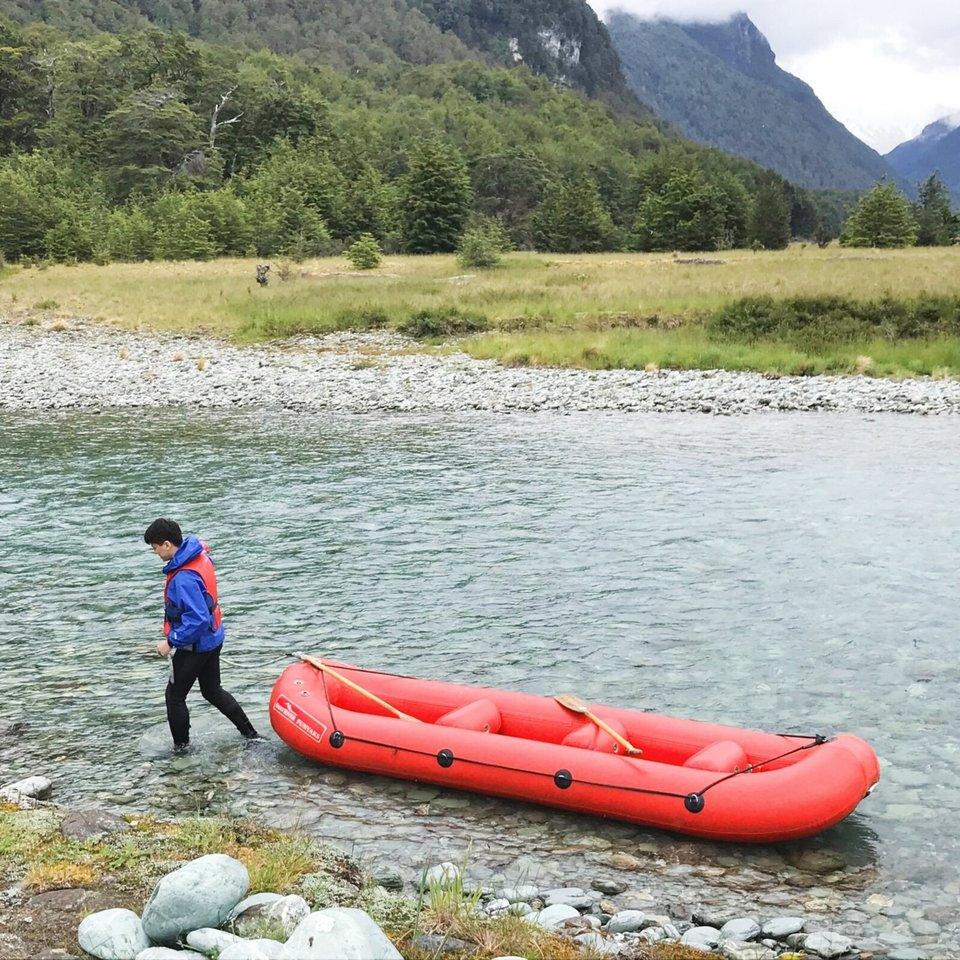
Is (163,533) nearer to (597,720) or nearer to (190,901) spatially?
(190,901)

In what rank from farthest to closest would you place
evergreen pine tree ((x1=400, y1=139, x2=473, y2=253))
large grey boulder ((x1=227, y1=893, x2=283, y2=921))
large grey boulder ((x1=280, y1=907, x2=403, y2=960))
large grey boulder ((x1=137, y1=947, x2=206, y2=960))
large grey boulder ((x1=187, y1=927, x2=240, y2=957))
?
evergreen pine tree ((x1=400, y1=139, x2=473, y2=253)) < large grey boulder ((x1=227, y1=893, x2=283, y2=921)) < large grey boulder ((x1=187, y1=927, x2=240, y2=957)) < large grey boulder ((x1=137, y1=947, x2=206, y2=960)) < large grey boulder ((x1=280, y1=907, x2=403, y2=960))

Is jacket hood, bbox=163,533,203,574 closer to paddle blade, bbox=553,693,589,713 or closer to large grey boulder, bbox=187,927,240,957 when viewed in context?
paddle blade, bbox=553,693,589,713

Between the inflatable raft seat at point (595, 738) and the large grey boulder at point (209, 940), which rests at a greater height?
the large grey boulder at point (209, 940)

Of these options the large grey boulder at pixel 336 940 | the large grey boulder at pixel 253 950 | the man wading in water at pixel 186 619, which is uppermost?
the man wading in water at pixel 186 619

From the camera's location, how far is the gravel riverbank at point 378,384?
22844 millimetres

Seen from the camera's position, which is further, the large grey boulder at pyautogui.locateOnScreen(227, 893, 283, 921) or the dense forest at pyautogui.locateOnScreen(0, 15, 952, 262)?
the dense forest at pyautogui.locateOnScreen(0, 15, 952, 262)

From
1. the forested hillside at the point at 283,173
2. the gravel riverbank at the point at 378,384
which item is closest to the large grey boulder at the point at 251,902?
the gravel riverbank at the point at 378,384

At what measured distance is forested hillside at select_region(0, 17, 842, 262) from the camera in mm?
60219

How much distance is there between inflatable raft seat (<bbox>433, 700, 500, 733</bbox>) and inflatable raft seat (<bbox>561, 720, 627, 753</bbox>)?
554 mm

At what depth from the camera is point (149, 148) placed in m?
79.9

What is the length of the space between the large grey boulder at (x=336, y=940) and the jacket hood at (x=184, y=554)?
3.58m

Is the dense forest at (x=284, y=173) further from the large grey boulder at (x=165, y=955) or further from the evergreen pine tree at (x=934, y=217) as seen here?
the large grey boulder at (x=165, y=955)

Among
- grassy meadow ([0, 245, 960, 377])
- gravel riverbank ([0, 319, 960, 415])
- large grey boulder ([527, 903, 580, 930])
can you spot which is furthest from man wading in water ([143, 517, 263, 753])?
grassy meadow ([0, 245, 960, 377])

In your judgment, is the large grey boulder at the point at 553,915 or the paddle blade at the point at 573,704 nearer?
the large grey boulder at the point at 553,915
